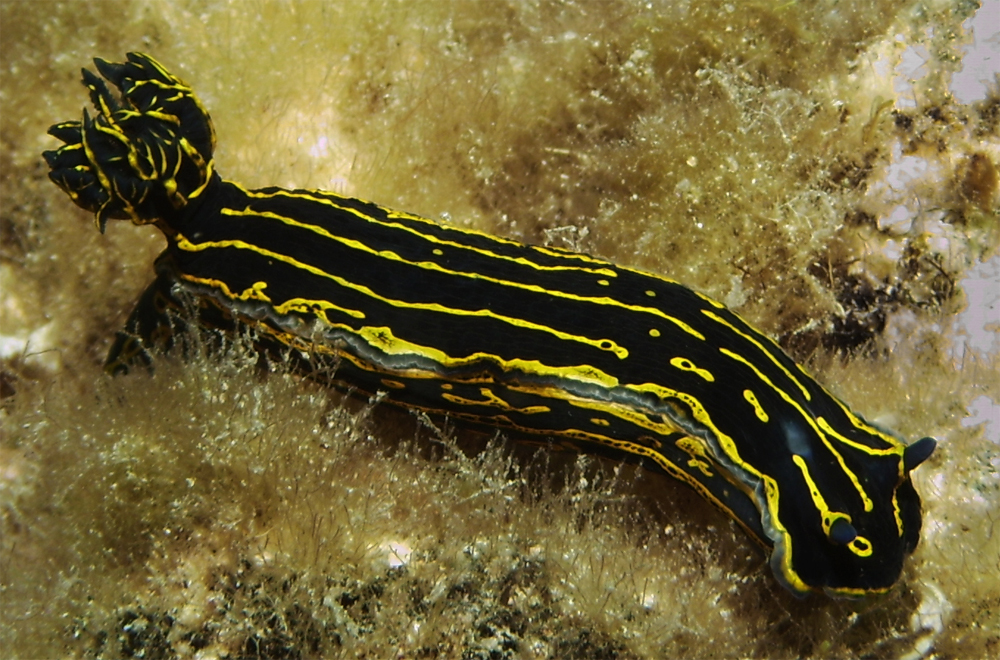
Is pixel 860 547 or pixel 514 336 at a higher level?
pixel 514 336

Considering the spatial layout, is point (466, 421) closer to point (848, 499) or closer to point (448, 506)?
point (448, 506)

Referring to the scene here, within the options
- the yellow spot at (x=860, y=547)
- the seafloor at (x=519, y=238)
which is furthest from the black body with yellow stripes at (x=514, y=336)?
the seafloor at (x=519, y=238)

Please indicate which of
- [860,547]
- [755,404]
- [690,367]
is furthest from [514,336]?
[860,547]

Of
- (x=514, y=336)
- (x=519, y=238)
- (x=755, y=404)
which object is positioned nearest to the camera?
(x=755, y=404)

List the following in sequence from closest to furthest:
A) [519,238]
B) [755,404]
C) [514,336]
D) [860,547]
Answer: [860,547], [755,404], [514,336], [519,238]

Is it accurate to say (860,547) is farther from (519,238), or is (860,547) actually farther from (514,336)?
(519,238)

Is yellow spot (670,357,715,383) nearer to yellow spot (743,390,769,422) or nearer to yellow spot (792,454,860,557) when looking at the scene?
yellow spot (743,390,769,422)

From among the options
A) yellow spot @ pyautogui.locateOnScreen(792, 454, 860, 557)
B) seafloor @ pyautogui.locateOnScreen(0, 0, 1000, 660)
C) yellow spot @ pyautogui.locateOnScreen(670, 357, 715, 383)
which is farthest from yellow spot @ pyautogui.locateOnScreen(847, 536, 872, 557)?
yellow spot @ pyautogui.locateOnScreen(670, 357, 715, 383)
